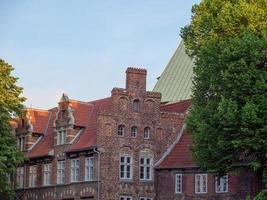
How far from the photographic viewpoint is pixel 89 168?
55.5m

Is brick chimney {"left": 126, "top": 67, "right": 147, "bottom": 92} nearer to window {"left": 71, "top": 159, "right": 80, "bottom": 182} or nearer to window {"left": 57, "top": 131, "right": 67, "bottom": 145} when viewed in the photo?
window {"left": 57, "top": 131, "right": 67, "bottom": 145}

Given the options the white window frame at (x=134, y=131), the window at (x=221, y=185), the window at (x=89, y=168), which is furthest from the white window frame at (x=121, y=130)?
the window at (x=221, y=185)

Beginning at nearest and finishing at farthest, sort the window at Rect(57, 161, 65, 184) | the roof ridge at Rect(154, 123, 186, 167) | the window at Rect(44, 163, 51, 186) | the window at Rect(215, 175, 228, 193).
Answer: the window at Rect(215, 175, 228, 193) < the roof ridge at Rect(154, 123, 186, 167) < the window at Rect(57, 161, 65, 184) < the window at Rect(44, 163, 51, 186)

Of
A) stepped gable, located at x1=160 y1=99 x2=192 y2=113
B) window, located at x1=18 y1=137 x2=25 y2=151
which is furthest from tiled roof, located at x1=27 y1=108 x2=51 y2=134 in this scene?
stepped gable, located at x1=160 y1=99 x2=192 y2=113

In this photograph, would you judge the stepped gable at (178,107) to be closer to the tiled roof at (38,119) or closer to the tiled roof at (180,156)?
the tiled roof at (180,156)

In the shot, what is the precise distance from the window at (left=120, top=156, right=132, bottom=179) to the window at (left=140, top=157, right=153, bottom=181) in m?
1.03

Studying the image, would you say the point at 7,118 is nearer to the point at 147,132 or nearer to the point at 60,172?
the point at 60,172

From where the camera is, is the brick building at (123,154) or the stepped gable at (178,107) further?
the stepped gable at (178,107)

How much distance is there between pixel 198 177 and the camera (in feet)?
172

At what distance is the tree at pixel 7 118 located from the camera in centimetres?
5241

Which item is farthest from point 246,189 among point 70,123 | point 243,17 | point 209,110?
point 70,123

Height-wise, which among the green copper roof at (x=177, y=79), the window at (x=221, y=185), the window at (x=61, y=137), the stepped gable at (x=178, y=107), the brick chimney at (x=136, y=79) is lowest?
the window at (x=221, y=185)

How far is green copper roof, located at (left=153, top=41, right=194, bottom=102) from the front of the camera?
68562 mm

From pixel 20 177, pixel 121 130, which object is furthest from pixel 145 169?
pixel 20 177
